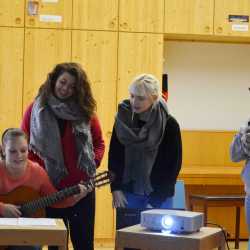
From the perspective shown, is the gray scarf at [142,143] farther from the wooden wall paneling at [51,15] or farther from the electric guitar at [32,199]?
the wooden wall paneling at [51,15]

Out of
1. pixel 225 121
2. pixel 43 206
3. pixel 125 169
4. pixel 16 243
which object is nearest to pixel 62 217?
pixel 43 206

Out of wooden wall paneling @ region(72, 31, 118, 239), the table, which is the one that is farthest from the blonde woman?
wooden wall paneling @ region(72, 31, 118, 239)

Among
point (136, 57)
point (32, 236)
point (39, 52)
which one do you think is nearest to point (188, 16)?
point (136, 57)

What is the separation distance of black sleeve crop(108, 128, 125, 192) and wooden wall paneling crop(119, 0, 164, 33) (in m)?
2.47

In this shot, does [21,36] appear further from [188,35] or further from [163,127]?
[163,127]

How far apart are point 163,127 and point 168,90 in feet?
10.0

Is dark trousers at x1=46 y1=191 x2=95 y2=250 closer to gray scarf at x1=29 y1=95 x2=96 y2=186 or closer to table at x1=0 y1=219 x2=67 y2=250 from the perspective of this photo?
gray scarf at x1=29 y1=95 x2=96 y2=186

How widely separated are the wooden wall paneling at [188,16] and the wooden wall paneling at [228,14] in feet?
0.22

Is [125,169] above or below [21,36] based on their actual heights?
below

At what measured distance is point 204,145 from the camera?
6422 millimetres

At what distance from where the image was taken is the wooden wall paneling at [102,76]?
5730 millimetres

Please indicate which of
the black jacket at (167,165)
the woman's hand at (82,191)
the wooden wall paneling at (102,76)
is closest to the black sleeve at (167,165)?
the black jacket at (167,165)

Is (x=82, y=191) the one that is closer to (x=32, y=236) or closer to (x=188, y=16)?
(x=32, y=236)

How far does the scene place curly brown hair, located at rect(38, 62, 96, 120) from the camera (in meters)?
3.40
